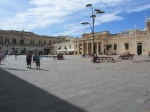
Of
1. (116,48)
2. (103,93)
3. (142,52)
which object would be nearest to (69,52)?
(116,48)

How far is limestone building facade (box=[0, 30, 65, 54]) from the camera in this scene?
76.4 metres

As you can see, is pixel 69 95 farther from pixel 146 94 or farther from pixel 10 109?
pixel 146 94

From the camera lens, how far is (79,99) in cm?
615

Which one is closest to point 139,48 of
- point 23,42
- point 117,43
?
point 117,43

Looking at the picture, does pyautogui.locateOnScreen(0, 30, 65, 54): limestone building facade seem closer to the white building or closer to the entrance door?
the white building

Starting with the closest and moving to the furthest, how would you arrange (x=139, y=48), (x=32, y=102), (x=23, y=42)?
(x=32, y=102) → (x=139, y=48) → (x=23, y=42)

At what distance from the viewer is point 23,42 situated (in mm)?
81500

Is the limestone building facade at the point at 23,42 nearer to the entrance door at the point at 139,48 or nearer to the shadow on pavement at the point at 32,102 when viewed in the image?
the entrance door at the point at 139,48

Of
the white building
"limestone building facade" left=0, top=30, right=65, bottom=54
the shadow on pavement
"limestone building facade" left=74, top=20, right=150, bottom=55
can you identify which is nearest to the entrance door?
"limestone building facade" left=74, top=20, right=150, bottom=55

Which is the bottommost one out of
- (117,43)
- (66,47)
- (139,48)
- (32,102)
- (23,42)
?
(32,102)

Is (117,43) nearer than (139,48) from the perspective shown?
No

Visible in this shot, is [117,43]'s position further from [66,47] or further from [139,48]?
[66,47]

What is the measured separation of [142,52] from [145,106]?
4703 cm

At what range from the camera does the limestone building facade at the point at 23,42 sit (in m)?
76.4
